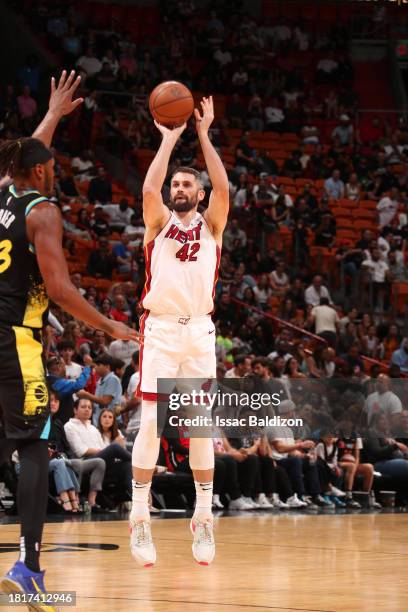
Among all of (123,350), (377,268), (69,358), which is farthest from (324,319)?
(69,358)

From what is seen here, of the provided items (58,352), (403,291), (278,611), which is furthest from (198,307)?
(403,291)

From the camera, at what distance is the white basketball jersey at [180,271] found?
23.6ft

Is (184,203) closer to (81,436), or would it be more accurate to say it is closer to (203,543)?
(203,543)

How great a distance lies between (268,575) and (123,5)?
825 inches

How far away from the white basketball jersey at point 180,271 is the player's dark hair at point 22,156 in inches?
83.7

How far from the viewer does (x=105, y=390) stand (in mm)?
12406

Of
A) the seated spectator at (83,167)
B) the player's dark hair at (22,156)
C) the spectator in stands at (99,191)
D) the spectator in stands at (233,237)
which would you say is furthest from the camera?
the seated spectator at (83,167)

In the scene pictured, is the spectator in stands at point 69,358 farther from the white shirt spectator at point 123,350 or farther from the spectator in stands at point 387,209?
the spectator in stands at point 387,209

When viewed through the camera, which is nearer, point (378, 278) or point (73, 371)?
point (73, 371)

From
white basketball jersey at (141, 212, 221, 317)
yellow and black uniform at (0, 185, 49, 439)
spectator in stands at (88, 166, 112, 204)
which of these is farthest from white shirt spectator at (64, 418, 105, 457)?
spectator in stands at (88, 166, 112, 204)

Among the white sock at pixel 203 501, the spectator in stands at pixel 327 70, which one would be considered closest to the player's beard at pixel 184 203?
the white sock at pixel 203 501

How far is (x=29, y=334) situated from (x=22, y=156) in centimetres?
79

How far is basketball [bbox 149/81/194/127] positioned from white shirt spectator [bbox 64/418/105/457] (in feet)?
14.9

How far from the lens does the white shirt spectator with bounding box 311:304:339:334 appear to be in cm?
1875
